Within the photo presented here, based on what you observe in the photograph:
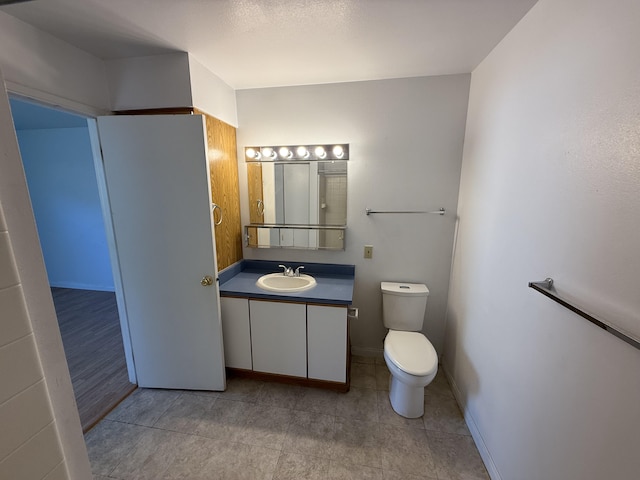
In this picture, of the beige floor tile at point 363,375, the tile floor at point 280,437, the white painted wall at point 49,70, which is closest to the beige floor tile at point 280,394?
the tile floor at point 280,437

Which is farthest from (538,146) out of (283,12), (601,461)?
(283,12)

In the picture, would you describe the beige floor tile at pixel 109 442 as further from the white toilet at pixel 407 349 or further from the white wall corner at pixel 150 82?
the white wall corner at pixel 150 82

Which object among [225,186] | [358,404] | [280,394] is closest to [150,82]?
[225,186]

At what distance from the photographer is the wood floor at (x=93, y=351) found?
1.91 metres

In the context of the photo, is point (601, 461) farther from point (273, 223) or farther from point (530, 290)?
point (273, 223)

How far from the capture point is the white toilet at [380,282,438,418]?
1.65 metres

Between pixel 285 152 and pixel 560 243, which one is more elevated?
pixel 285 152

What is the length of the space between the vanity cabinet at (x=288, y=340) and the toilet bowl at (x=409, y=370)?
350 millimetres

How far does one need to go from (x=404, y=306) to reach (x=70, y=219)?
4758 mm

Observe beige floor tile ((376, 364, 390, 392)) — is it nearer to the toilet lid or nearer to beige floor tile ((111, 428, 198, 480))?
the toilet lid

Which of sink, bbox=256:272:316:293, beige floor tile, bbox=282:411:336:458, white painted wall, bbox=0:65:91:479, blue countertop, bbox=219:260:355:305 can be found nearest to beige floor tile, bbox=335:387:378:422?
beige floor tile, bbox=282:411:336:458

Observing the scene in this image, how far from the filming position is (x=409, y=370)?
1.63 meters

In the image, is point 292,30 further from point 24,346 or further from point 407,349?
Result: point 407,349

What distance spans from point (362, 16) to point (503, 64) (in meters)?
0.86
